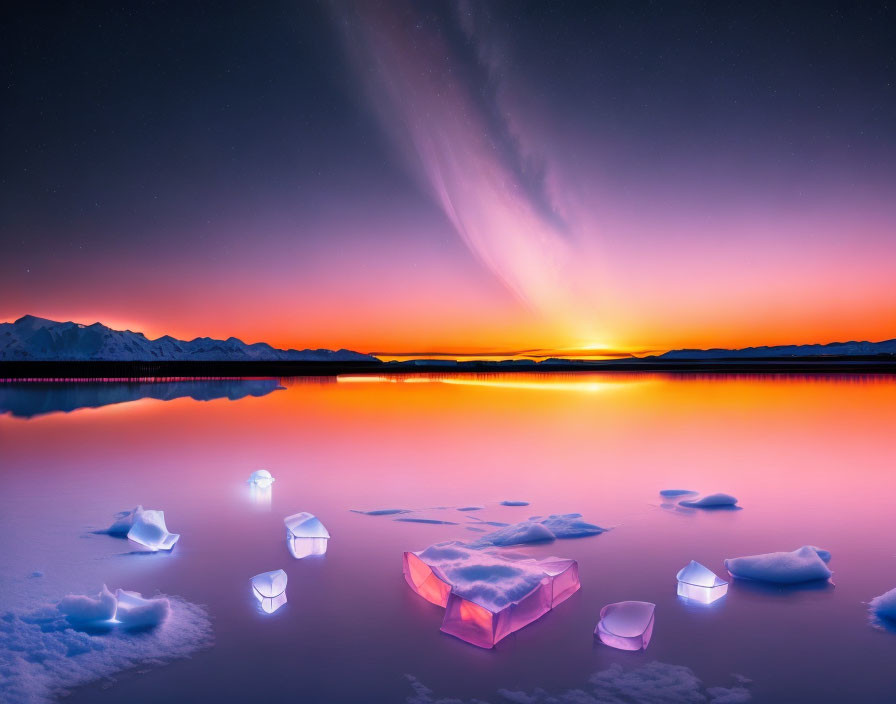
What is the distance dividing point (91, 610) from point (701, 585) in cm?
404

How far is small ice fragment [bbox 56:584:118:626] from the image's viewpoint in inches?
142

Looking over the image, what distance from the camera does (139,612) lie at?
362cm

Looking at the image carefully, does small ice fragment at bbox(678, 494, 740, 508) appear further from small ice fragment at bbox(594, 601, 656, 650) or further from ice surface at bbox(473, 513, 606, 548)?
small ice fragment at bbox(594, 601, 656, 650)

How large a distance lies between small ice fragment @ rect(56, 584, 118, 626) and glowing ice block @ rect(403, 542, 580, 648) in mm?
1972

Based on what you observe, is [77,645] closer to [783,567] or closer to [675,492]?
[783,567]

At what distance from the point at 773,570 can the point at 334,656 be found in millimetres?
3312

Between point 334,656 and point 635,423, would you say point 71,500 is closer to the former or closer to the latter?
point 334,656

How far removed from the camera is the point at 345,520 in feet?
20.0

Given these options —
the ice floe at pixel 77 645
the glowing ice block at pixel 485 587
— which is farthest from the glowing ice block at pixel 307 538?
the ice floe at pixel 77 645

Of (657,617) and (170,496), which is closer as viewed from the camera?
(657,617)

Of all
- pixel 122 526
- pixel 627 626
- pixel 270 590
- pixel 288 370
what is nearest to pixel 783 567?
pixel 627 626

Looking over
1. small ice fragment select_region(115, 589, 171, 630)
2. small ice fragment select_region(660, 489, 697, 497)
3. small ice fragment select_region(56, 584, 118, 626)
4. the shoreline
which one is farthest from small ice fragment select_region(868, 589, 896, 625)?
the shoreline

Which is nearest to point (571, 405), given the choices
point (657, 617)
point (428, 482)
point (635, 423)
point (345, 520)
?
point (635, 423)

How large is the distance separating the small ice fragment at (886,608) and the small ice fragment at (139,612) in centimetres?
465
